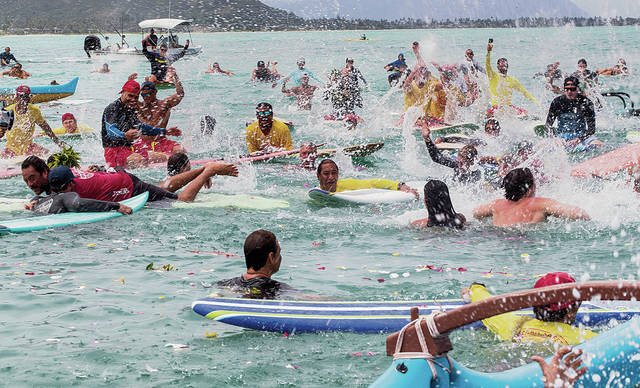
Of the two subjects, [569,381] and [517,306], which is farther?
[569,381]

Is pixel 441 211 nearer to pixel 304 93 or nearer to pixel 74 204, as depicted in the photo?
pixel 74 204

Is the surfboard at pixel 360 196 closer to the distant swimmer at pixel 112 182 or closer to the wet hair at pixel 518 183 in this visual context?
the distant swimmer at pixel 112 182

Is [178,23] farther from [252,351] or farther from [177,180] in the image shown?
[252,351]

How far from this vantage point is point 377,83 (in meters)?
32.0

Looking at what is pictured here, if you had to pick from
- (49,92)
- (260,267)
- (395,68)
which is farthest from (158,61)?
(260,267)

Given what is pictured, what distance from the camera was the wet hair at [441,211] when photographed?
8.00 m

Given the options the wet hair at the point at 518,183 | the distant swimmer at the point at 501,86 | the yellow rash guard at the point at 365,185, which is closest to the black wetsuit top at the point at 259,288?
the wet hair at the point at 518,183

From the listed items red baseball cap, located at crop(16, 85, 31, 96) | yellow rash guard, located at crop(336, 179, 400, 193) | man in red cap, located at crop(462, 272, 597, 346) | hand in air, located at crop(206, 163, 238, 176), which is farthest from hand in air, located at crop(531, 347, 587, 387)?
red baseball cap, located at crop(16, 85, 31, 96)

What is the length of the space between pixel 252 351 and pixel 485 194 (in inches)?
210

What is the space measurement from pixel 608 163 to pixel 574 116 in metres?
1.50

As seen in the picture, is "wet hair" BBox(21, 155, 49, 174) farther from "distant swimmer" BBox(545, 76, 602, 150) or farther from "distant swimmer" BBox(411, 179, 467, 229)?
"distant swimmer" BBox(545, 76, 602, 150)

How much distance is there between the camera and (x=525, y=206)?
7.82 metres

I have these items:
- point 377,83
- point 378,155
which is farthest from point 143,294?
point 377,83

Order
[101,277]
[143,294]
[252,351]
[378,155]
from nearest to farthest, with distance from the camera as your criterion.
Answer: [252,351]
[143,294]
[101,277]
[378,155]
